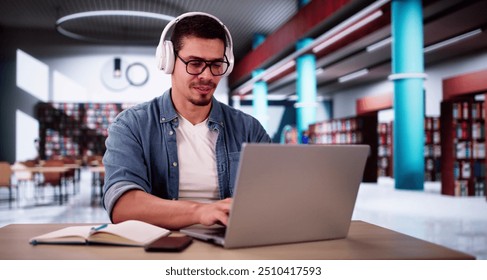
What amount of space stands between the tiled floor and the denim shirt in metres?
2.52

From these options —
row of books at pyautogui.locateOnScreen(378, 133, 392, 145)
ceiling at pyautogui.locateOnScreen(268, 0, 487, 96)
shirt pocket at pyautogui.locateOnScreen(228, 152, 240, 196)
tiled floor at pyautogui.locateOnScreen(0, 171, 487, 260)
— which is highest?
ceiling at pyautogui.locateOnScreen(268, 0, 487, 96)

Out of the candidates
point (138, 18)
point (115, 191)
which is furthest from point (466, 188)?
point (138, 18)

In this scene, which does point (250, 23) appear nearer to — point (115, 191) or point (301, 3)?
point (301, 3)

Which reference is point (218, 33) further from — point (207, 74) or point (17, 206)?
point (17, 206)

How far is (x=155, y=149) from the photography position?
5.19 ft

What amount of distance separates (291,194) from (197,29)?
0.78 metres

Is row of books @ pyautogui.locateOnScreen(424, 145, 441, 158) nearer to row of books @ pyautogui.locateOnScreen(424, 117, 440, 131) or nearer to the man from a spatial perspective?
row of books @ pyautogui.locateOnScreen(424, 117, 440, 131)

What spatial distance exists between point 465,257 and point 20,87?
16.1 m

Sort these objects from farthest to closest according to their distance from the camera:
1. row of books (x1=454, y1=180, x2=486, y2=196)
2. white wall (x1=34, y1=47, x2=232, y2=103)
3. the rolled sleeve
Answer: white wall (x1=34, y1=47, x2=232, y2=103), row of books (x1=454, y1=180, x2=486, y2=196), the rolled sleeve

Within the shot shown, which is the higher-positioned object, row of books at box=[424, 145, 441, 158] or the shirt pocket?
the shirt pocket

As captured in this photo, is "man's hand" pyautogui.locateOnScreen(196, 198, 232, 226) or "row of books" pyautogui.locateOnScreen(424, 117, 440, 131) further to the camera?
"row of books" pyautogui.locateOnScreen(424, 117, 440, 131)

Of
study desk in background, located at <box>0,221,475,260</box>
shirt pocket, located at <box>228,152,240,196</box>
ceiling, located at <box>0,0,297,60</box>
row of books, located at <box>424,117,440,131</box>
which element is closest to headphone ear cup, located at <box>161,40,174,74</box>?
shirt pocket, located at <box>228,152,240,196</box>

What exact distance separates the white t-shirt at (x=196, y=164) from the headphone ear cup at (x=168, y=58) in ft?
0.60

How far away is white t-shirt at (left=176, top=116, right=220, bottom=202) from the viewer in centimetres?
160
